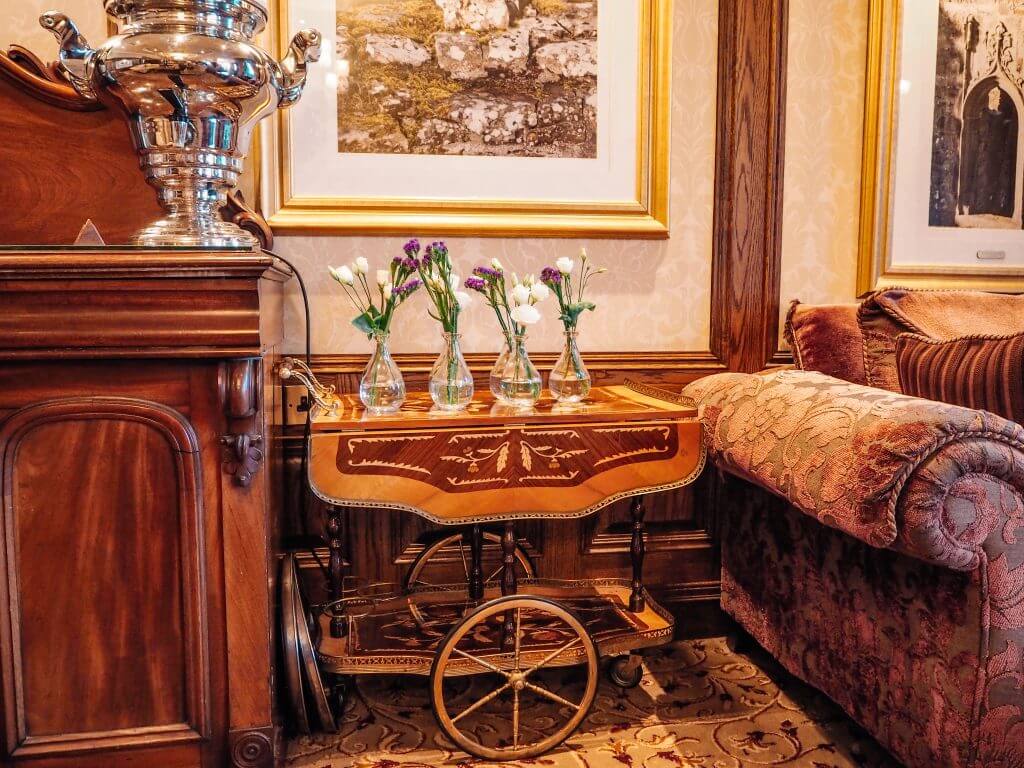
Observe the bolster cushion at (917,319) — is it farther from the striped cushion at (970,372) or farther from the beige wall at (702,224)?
the beige wall at (702,224)

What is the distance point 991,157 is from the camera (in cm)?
226

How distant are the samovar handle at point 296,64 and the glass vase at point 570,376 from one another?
82cm

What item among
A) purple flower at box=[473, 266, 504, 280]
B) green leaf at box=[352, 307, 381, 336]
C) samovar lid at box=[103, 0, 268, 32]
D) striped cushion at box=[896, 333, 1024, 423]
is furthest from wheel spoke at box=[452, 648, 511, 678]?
samovar lid at box=[103, 0, 268, 32]

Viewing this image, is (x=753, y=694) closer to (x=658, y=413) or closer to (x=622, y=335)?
(x=658, y=413)

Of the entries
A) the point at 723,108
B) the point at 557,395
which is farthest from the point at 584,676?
the point at 723,108

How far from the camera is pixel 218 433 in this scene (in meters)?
1.35

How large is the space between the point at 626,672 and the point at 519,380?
0.81 meters

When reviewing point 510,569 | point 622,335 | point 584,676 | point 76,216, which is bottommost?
point 584,676

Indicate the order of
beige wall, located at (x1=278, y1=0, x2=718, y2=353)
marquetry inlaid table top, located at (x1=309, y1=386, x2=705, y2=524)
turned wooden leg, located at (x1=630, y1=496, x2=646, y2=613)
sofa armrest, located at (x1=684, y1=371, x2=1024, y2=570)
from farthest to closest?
beige wall, located at (x1=278, y1=0, x2=718, y2=353)
turned wooden leg, located at (x1=630, y1=496, x2=646, y2=613)
marquetry inlaid table top, located at (x1=309, y1=386, x2=705, y2=524)
sofa armrest, located at (x1=684, y1=371, x2=1024, y2=570)

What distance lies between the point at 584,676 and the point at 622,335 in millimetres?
937

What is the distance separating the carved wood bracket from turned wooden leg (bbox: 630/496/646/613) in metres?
Result: 0.95

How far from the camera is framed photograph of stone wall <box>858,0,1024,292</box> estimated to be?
2182 millimetres

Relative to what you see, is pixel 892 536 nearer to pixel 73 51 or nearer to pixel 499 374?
pixel 499 374

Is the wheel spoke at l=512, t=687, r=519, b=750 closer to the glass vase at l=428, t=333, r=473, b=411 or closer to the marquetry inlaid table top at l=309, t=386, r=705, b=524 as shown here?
the marquetry inlaid table top at l=309, t=386, r=705, b=524
